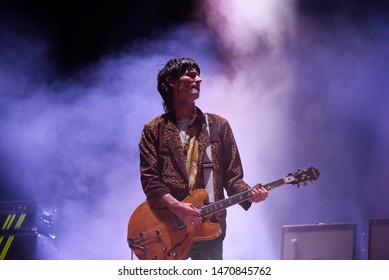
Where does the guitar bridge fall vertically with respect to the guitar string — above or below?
below

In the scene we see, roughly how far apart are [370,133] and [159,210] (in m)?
1.32

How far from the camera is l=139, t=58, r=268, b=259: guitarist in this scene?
10.1 feet

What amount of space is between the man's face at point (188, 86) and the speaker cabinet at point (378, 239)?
3.73 feet

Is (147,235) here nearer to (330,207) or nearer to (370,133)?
(330,207)

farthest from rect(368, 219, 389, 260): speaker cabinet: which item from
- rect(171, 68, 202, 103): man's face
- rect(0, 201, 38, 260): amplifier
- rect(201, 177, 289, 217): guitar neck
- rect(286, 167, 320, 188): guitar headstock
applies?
rect(0, 201, 38, 260): amplifier

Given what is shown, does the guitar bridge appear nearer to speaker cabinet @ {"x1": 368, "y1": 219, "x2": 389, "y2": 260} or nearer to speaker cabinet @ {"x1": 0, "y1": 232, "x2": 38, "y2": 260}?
speaker cabinet @ {"x1": 0, "y1": 232, "x2": 38, "y2": 260}

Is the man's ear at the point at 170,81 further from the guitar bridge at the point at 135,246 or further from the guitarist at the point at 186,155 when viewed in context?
the guitar bridge at the point at 135,246

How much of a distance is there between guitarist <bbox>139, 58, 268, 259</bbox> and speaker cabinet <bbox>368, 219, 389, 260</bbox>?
589 mm

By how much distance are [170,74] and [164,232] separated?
2.86ft

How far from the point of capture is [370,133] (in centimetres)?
352

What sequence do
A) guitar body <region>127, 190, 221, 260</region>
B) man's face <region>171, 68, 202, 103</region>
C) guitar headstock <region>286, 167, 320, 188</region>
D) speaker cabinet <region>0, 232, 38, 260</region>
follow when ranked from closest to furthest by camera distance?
guitar body <region>127, 190, 221, 260</region>
guitar headstock <region>286, 167, 320, 188</region>
man's face <region>171, 68, 202, 103</region>
speaker cabinet <region>0, 232, 38, 260</region>

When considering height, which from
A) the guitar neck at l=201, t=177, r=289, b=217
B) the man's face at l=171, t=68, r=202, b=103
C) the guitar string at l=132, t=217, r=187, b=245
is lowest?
the guitar string at l=132, t=217, r=187, b=245

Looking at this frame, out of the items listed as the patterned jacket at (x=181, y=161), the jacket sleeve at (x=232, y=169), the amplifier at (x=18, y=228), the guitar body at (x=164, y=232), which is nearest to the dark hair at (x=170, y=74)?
the patterned jacket at (x=181, y=161)
